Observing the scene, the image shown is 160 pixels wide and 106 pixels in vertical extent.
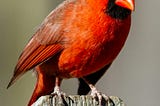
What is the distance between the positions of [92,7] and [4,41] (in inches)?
90.0

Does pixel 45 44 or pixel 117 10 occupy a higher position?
pixel 117 10

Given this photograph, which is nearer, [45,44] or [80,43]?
[80,43]

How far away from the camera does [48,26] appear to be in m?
7.17

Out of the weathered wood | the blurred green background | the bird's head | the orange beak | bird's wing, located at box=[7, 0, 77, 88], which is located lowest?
the blurred green background

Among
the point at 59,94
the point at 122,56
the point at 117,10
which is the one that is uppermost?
the point at 117,10

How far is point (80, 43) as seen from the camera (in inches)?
265

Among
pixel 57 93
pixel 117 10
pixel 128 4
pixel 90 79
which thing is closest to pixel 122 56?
pixel 90 79

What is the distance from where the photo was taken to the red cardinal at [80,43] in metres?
6.71

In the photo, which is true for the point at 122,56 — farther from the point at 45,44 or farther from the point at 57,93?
the point at 57,93

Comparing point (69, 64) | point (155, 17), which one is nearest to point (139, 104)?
point (155, 17)

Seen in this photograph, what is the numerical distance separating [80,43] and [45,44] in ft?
1.41

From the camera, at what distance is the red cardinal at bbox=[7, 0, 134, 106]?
264 inches

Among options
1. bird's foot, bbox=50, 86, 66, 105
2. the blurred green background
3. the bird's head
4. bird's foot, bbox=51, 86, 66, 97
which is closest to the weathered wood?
bird's foot, bbox=50, 86, 66, 105

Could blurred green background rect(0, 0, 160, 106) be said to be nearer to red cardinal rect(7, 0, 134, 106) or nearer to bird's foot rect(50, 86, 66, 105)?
red cardinal rect(7, 0, 134, 106)
